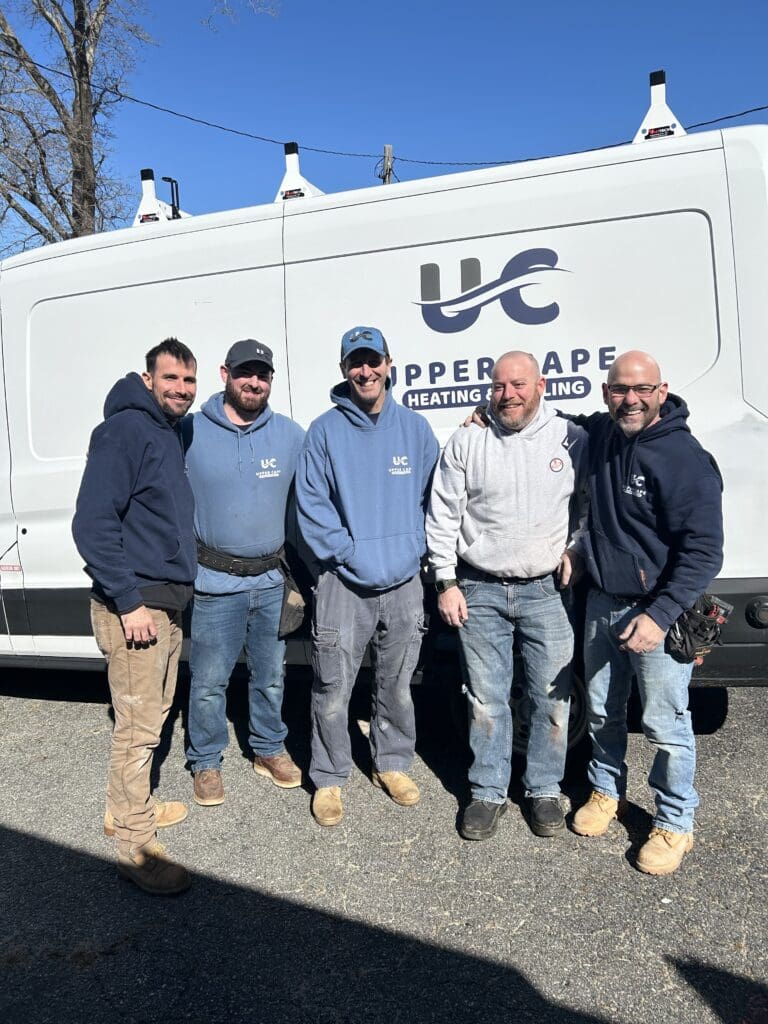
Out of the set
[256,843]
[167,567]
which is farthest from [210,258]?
[256,843]

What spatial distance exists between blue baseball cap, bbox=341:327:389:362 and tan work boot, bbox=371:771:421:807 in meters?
1.78

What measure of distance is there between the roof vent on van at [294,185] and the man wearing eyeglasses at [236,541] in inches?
36.0

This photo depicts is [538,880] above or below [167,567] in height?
below

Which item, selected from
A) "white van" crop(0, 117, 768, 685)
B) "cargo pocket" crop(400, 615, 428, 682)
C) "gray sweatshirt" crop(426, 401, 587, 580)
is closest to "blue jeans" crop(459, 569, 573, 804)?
"gray sweatshirt" crop(426, 401, 587, 580)

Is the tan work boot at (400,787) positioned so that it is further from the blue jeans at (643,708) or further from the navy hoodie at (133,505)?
the navy hoodie at (133,505)

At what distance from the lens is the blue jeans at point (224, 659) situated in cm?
324

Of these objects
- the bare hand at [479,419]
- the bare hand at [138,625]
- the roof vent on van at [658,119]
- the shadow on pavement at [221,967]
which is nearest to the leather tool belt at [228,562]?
the bare hand at [138,625]

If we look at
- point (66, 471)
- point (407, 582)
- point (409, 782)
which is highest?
point (66, 471)

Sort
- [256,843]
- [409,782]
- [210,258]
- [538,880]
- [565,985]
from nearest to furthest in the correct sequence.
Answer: [565,985], [538,880], [256,843], [409,782], [210,258]

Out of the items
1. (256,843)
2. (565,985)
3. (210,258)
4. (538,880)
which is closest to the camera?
(565,985)

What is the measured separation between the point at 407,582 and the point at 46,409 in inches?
85.4

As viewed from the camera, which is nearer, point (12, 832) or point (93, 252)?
point (12, 832)

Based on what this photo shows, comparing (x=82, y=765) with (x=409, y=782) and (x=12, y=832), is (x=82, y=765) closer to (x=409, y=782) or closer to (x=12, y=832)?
(x=12, y=832)

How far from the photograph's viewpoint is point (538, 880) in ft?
8.93
